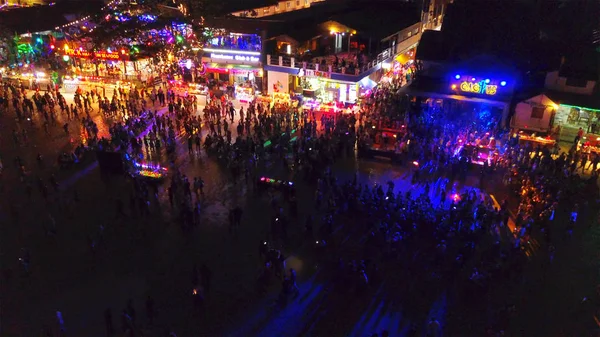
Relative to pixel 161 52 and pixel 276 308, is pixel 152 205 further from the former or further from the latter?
pixel 161 52

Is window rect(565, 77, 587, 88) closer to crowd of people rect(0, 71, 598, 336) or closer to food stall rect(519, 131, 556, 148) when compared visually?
food stall rect(519, 131, 556, 148)

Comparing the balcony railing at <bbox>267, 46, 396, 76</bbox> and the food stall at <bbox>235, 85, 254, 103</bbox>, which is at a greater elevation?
the balcony railing at <bbox>267, 46, 396, 76</bbox>

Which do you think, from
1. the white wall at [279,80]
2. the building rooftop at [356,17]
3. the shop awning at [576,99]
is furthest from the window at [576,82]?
the white wall at [279,80]

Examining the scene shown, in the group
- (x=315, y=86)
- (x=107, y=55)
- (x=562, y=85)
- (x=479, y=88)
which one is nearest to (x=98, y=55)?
(x=107, y=55)

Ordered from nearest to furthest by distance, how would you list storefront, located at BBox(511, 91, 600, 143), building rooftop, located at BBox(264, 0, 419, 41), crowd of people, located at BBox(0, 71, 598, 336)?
crowd of people, located at BBox(0, 71, 598, 336) < storefront, located at BBox(511, 91, 600, 143) < building rooftop, located at BBox(264, 0, 419, 41)

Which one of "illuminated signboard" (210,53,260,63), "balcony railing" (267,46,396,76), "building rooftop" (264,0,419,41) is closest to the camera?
"balcony railing" (267,46,396,76)

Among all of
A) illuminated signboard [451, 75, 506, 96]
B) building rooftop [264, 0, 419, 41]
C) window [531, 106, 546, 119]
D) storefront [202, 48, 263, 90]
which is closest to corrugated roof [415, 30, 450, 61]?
building rooftop [264, 0, 419, 41]

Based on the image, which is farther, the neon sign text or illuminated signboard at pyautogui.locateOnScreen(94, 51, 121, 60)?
illuminated signboard at pyautogui.locateOnScreen(94, 51, 121, 60)

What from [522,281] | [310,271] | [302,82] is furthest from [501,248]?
[302,82]
